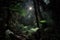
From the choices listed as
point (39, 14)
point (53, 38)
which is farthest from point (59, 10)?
point (39, 14)

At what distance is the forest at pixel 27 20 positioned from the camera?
3.30 m

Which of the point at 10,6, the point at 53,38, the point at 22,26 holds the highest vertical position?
the point at 10,6

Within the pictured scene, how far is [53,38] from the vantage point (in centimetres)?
314

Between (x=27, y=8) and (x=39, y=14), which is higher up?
(x=27, y=8)

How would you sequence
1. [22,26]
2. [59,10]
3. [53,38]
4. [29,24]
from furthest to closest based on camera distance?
[29,24] → [22,26] → [53,38] → [59,10]

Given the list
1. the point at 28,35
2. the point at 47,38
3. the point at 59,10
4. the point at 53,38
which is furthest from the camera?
the point at 28,35

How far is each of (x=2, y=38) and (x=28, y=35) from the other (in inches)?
31.8

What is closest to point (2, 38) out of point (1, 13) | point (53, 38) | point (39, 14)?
point (1, 13)

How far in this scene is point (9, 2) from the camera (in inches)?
164

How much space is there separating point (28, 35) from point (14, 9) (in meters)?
0.91

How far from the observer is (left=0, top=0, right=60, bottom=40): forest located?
3.30 m

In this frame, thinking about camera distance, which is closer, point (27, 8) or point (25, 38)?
point (25, 38)

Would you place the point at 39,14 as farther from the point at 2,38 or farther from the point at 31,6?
the point at 2,38

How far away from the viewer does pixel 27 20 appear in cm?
456
